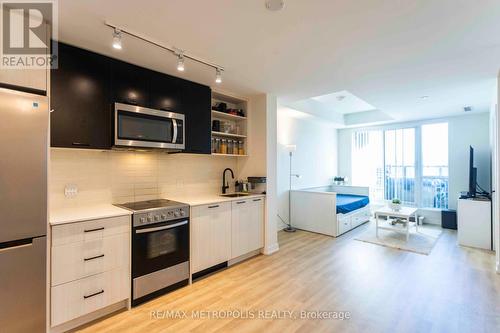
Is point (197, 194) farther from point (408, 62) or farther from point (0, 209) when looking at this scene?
point (408, 62)

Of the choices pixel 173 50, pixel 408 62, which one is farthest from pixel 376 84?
pixel 173 50

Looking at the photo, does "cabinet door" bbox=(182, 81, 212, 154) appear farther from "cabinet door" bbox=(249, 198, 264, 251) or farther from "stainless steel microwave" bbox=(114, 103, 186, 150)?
"cabinet door" bbox=(249, 198, 264, 251)

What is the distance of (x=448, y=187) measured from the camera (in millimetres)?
5750

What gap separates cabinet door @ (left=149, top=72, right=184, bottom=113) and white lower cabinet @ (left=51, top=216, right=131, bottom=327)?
1361 mm

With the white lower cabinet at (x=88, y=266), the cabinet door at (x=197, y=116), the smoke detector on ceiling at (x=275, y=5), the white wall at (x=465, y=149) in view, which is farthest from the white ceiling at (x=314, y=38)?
the white wall at (x=465, y=149)

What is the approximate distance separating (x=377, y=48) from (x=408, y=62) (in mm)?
615

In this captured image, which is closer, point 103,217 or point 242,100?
point 103,217

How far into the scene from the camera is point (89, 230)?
2.14m

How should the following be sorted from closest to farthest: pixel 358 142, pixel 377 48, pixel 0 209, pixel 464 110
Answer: pixel 0 209
pixel 377 48
pixel 464 110
pixel 358 142

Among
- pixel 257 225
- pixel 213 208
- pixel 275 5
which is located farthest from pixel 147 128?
pixel 257 225

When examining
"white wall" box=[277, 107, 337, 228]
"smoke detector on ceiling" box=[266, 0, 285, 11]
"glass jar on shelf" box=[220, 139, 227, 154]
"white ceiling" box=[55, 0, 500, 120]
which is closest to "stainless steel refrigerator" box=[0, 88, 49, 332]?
"white ceiling" box=[55, 0, 500, 120]

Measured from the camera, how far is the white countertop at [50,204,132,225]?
6.74 feet

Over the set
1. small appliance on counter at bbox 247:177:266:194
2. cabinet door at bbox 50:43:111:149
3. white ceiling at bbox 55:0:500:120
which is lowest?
small appliance on counter at bbox 247:177:266:194

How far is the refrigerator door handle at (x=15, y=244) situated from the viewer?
68.1 inches
